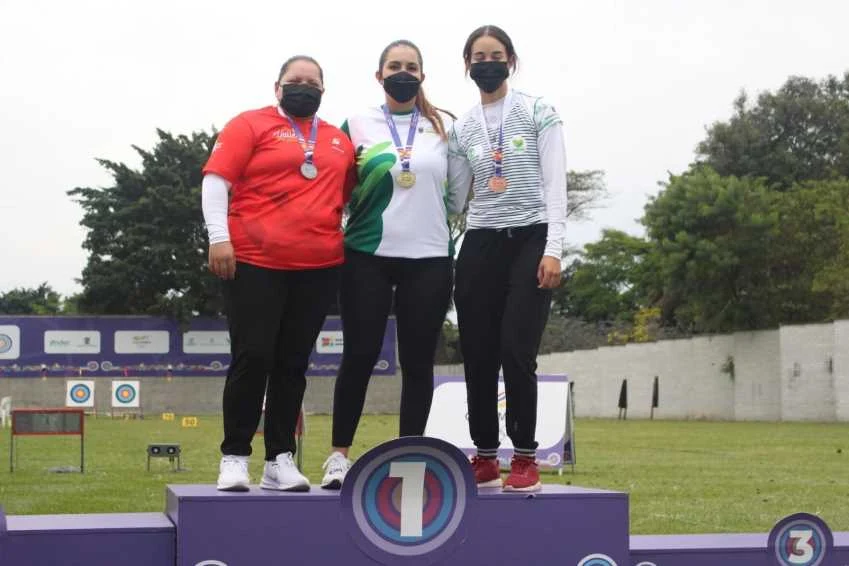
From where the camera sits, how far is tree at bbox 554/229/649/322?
241 feet

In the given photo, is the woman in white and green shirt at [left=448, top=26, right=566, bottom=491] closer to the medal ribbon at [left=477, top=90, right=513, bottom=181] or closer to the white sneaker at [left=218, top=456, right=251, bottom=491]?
the medal ribbon at [left=477, top=90, right=513, bottom=181]

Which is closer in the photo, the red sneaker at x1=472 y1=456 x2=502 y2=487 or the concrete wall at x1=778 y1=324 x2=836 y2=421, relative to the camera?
the red sneaker at x1=472 y1=456 x2=502 y2=487

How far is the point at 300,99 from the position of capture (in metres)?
5.46

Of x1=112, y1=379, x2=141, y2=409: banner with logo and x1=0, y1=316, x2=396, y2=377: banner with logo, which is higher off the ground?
x1=0, y1=316, x2=396, y2=377: banner with logo

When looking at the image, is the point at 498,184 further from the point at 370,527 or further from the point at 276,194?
the point at 370,527

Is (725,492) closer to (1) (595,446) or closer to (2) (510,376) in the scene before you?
(2) (510,376)

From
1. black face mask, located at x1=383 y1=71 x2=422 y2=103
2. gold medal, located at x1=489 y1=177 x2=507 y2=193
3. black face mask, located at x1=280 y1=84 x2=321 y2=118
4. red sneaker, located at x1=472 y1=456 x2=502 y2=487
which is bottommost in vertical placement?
red sneaker, located at x1=472 y1=456 x2=502 y2=487

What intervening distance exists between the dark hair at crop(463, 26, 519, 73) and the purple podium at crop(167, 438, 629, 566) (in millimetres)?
1768

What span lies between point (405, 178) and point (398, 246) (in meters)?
0.27

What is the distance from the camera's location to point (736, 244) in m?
38.1

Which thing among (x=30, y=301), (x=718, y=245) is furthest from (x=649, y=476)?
(x=30, y=301)

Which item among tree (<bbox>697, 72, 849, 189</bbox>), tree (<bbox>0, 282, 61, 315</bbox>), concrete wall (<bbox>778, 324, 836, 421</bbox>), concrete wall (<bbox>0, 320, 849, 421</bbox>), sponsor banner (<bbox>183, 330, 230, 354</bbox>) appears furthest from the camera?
tree (<bbox>0, 282, 61, 315</bbox>)

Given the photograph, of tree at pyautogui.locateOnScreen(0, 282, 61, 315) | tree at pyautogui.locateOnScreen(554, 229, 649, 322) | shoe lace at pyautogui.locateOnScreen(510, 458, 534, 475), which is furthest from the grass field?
tree at pyautogui.locateOnScreen(0, 282, 61, 315)

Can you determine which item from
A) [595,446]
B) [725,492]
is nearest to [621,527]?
[725,492]
